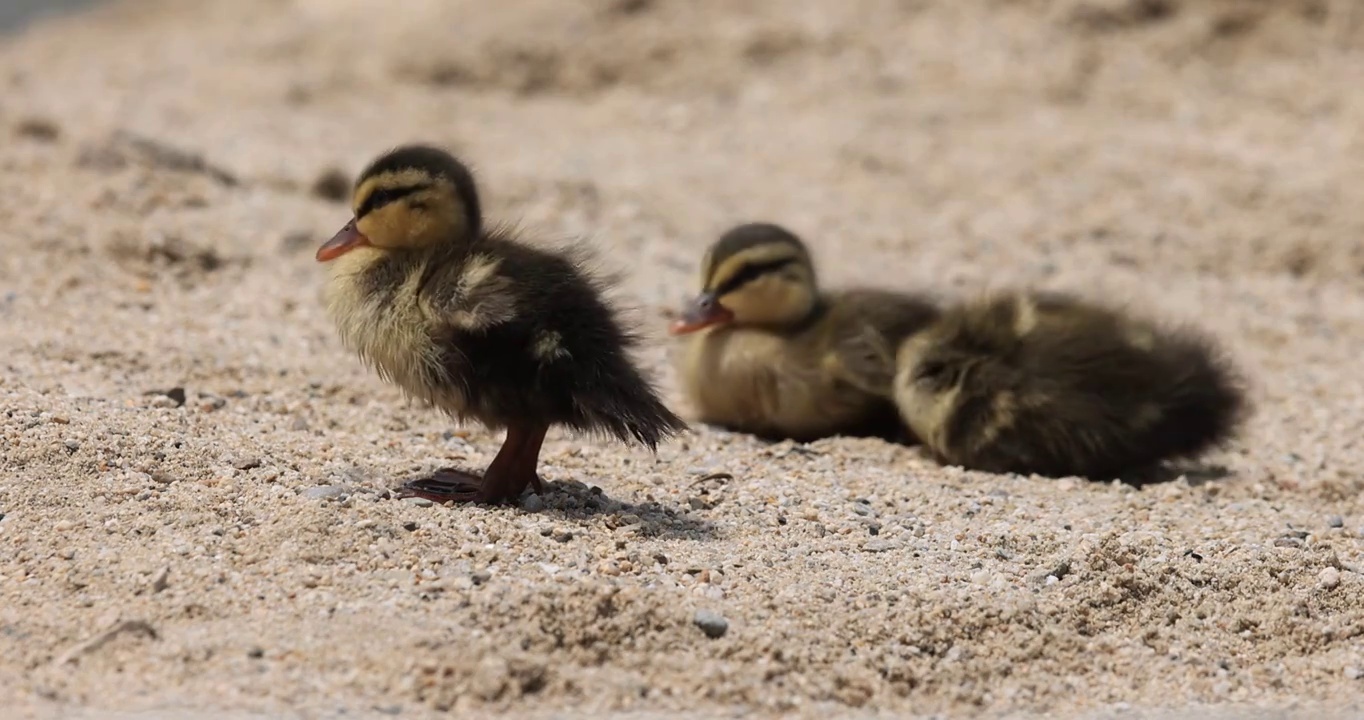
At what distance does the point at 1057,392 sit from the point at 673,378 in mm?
1780

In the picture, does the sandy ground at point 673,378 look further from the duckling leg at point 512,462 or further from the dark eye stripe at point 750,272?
the dark eye stripe at point 750,272

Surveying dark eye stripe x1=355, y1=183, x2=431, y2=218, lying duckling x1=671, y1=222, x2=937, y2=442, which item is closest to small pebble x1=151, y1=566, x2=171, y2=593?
dark eye stripe x1=355, y1=183, x2=431, y2=218

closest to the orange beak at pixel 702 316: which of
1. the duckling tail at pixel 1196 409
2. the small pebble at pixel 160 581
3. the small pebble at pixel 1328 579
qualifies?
the duckling tail at pixel 1196 409

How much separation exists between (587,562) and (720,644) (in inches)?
20.2

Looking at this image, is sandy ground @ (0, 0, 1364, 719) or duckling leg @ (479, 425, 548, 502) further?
duckling leg @ (479, 425, 548, 502)

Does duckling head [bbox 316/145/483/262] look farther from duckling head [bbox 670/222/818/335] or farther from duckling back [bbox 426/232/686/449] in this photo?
duckling head [bbox 670/222/818/335]

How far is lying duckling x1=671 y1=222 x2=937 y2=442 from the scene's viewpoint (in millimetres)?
6684

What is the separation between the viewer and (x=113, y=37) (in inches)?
594

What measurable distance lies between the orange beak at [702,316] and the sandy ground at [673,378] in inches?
13.7

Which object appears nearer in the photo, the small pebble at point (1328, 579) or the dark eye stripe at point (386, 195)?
the small pebble at point (1328, 579)

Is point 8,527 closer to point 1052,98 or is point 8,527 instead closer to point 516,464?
point 516,464

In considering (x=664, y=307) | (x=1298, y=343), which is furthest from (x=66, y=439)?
(x=1298, y=343)

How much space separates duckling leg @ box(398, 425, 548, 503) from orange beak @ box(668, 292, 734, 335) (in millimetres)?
1897

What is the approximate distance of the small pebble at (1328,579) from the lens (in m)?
4.88
